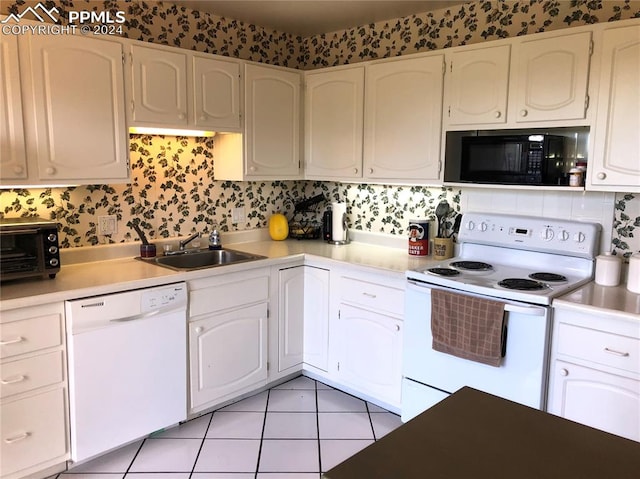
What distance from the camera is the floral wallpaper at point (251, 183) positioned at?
268 cm

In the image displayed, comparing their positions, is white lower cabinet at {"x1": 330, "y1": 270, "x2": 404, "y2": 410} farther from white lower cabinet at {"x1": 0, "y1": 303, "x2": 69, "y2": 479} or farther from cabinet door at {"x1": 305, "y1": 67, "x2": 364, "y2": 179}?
white lower cabinet at {"x1": 0, "y1": 303, "x2": 69, "y2": 479}

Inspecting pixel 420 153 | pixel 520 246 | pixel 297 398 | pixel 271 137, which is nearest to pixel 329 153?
pixel 271 137

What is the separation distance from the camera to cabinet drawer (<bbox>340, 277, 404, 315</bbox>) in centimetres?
283

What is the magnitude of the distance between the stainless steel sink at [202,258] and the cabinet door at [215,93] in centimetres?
80

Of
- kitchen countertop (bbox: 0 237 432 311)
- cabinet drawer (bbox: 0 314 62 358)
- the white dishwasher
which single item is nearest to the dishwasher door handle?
the white dishwasher

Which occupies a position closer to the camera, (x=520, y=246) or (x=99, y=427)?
(x=99, y=427)

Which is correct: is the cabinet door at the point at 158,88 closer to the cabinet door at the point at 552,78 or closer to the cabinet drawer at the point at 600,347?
the cabinet door at the point at 552,78

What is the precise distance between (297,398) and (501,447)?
2241mm

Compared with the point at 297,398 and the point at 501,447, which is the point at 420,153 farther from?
the point at 501,447

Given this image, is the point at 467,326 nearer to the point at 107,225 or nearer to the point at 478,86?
the point at 478,86

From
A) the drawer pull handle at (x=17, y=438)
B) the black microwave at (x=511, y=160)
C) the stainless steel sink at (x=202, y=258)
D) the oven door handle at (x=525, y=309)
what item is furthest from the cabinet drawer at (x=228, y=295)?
the oven door handle at (x=525, y=309)

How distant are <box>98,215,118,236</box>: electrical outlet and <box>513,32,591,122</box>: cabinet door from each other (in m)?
2.34

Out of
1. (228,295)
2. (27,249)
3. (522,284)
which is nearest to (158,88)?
(27,249)

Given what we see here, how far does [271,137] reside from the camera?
3393 mm
